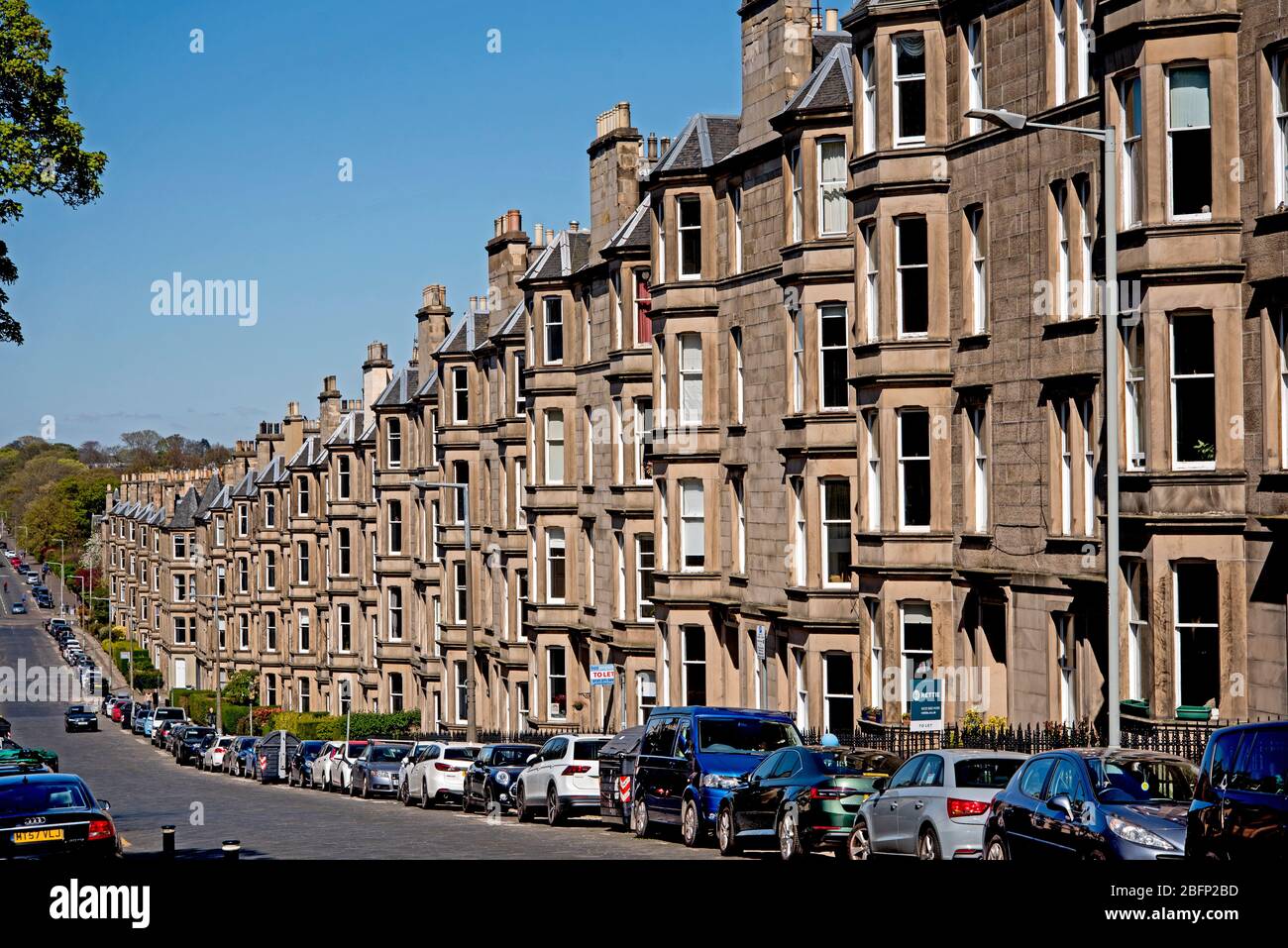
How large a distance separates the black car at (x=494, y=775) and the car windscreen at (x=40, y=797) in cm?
1480

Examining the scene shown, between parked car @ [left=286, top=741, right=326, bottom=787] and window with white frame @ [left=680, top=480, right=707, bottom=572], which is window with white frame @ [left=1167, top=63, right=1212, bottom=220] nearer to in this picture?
window with white frame @ [left=680, top=480, right=707, bottom=572]

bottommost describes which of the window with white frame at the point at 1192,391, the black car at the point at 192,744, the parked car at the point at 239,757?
the black car at the point at 192,744

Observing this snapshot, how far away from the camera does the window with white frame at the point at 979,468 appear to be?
33062mm

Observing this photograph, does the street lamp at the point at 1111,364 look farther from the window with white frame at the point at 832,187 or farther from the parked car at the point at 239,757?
the parked car at the point at 239,757

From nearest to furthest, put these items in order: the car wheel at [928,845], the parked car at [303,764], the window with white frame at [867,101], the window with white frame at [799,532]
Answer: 1. the car wheel at [928,845]
2. the window with white frame at [867,101]
3. the window with white frame at [799,532]
4. the parked car at [303,764]

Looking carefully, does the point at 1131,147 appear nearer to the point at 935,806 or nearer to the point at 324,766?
the point at 935,806

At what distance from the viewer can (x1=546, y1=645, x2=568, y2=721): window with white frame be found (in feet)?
184

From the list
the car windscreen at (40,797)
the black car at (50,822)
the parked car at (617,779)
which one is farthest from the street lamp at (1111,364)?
the car windscreen at (40,797)

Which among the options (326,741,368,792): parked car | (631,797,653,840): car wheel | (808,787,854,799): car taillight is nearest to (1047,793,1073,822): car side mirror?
(808,787,854,799): car taillight

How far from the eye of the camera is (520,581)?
60.4 m

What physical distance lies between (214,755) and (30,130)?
43819 millimetres

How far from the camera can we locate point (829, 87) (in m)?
38.5
